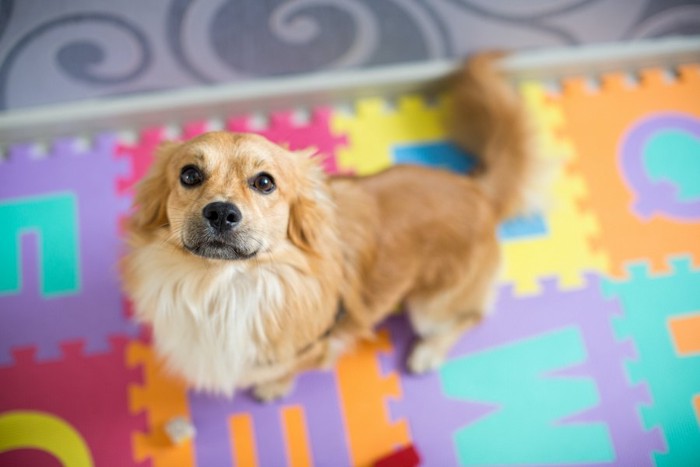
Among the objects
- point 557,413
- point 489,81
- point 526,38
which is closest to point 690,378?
point 557,413

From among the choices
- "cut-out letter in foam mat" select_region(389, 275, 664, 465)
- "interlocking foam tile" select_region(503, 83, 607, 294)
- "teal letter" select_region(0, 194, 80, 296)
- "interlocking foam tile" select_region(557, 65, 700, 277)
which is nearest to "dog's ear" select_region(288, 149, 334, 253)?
"cut-out letter in foam mat" select_region(389, 275, 664, 465)

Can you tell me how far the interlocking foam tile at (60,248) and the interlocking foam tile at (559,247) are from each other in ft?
5.12

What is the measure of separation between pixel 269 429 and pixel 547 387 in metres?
1.08

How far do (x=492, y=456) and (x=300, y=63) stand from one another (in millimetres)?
1814

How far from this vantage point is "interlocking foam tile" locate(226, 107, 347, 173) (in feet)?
7.09

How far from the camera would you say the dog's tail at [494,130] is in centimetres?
187

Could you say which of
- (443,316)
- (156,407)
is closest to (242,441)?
(156,407)

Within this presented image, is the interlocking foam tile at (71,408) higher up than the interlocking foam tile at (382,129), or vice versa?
the interlocking foam tile at (382,129)

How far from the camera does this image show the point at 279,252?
139cm

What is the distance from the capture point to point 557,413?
194cm

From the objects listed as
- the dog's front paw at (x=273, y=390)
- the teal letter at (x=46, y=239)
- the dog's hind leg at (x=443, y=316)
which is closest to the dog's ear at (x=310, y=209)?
the dog's hind leg at (x=443, y=316)

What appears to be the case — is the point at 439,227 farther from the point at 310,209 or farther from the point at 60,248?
the point at 60,248

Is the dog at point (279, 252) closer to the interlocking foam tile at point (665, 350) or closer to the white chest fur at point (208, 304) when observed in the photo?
the white chest fur at point (208, 304)

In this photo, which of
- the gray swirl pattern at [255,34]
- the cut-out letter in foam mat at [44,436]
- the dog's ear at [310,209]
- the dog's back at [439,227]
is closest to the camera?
the dog's ear at [310,209]
